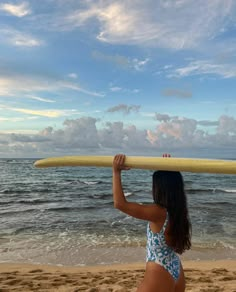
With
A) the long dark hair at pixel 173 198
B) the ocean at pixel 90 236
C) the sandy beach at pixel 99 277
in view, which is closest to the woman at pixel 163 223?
the long dark hair at pixel 173 198

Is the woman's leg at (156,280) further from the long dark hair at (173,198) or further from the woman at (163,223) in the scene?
the long dark hair at (173,198)

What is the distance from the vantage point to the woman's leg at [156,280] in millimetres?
2443

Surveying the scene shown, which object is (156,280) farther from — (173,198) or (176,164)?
(176,164)

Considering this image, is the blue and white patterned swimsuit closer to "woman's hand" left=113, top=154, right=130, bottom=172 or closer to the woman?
the woman

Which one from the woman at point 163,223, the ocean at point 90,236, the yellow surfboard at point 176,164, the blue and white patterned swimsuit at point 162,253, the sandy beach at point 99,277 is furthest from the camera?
the ocean at point 90,236

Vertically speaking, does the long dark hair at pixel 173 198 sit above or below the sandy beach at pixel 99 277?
above

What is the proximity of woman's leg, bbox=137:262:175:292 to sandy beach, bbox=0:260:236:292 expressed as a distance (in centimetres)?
370

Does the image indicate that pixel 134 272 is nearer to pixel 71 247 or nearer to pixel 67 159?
pixel 71 247

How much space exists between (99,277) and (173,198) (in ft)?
15.9

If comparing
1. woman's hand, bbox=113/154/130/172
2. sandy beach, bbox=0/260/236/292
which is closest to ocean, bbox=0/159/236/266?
sandy beach, bbox=0/260/236/292

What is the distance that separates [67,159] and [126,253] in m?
6.64

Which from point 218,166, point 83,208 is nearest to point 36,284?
point 218,166

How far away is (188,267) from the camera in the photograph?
766cm

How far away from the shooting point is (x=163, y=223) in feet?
8.27
